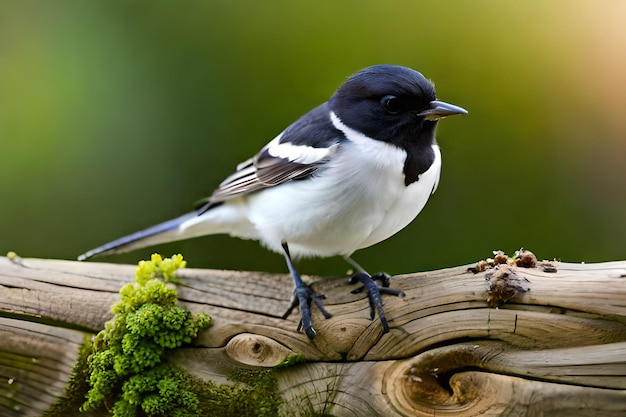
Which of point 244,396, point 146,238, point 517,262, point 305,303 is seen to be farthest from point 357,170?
point 146,238

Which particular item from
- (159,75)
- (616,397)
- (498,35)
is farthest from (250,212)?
(498,35)

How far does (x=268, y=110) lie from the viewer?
4.71 meters

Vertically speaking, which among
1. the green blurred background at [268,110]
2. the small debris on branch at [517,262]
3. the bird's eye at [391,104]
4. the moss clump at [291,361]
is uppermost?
the green blurred background at [268,110]

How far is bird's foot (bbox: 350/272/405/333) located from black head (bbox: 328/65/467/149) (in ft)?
1.90

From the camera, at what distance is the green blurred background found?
4504 mm

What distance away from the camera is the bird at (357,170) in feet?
9.90

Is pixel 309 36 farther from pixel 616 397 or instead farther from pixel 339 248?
pixel 616 397

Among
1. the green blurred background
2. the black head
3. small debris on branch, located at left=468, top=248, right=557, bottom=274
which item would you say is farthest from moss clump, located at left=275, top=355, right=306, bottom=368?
the green blurred background

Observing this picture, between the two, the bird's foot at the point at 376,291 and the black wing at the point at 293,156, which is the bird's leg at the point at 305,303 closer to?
the bird's foot at the point at 376,291

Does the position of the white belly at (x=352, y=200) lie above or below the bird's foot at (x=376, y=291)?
above

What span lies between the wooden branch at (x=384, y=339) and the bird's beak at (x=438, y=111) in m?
0.65

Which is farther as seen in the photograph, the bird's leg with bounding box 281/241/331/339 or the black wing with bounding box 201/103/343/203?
the black wing with bounding box 201/103/343/203

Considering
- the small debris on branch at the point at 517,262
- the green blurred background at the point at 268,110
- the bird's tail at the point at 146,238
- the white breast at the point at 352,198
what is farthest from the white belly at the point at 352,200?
the green blurred background at the point at 268,110

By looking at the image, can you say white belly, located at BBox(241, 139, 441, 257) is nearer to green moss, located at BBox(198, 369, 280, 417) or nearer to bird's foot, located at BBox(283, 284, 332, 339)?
bird's foot, located at BBox(283, 284, 332, 339)
